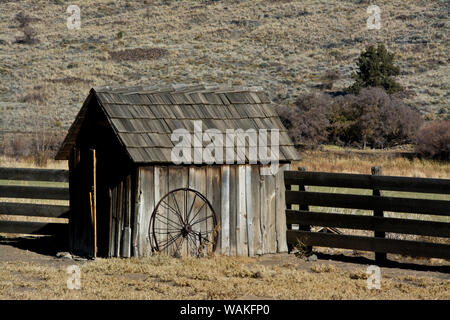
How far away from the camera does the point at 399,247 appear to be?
10930 mm

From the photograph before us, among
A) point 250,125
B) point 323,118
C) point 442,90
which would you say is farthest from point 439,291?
point 442,90

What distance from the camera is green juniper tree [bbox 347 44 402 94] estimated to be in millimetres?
40688

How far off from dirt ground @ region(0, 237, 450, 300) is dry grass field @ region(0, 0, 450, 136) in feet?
91.5

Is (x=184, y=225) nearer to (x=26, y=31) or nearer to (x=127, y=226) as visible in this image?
(x=127, y=226)

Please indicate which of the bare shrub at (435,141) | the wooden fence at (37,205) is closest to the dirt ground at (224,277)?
the wooden fence at (37,205)

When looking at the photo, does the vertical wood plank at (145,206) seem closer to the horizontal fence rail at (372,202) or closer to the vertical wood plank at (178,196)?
the vertical wood plank at (178,196)

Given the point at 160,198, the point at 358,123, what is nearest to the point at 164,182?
the point at 160,198

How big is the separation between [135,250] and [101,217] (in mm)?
951

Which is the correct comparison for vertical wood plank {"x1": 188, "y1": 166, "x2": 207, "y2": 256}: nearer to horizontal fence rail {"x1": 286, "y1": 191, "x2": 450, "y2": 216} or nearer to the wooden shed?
the wooden shed

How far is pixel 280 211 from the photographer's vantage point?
12.1m

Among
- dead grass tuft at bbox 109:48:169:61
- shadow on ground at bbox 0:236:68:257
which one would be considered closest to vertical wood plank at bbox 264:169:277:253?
shadow on ground at bbox 0:236:68:257

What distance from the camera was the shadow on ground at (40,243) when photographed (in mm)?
12516

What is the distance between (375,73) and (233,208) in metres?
31.3

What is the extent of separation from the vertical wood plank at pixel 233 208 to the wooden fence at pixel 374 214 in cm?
96
